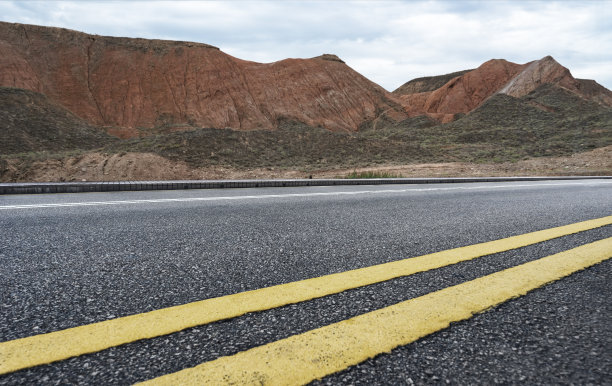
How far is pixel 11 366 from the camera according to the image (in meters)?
1.17

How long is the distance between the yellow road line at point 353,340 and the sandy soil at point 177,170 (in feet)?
61.3

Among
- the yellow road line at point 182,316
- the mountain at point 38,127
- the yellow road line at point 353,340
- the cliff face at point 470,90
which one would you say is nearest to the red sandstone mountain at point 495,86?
the cliff face at point 470,90

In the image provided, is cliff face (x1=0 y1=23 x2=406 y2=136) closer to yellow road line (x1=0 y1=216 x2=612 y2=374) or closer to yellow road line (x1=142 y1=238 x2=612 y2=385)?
yellow road line (x1=0 y1=216 x2=612 y2=374)

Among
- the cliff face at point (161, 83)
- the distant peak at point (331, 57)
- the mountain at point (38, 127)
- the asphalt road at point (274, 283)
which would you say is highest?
the distant peak at point (331, 57)

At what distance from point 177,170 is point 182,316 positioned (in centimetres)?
2121

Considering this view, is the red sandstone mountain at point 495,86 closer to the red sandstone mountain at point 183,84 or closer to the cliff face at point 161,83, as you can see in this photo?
the red sandstone mountain at point 183,84

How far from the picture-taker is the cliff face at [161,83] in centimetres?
4569

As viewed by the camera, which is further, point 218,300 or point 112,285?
point 112,285

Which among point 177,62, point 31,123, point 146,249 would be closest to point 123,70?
point 177,62

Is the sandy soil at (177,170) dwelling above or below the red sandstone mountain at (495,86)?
below

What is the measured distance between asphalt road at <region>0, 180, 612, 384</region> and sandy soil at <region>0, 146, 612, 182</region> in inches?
667

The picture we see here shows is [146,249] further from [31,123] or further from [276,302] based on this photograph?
[31,123]

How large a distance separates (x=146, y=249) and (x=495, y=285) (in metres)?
2.26

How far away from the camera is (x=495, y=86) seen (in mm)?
72062
